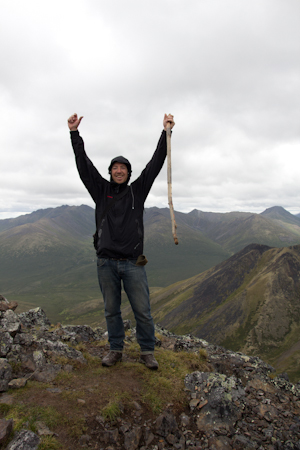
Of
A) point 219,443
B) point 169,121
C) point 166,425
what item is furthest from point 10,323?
point 169,121

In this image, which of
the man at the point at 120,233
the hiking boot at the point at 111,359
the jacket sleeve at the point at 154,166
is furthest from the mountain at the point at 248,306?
the jacket sleeve at the point at 154,166

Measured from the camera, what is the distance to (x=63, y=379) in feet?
19.4

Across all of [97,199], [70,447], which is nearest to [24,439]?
[70,447]

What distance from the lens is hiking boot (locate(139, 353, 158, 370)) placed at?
→ 6.63 m

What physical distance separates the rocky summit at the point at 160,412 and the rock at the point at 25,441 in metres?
0.01

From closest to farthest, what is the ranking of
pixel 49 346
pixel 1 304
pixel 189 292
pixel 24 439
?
pixel 24 439, pixel 49 346, pixel 1 304, pixel 189 292

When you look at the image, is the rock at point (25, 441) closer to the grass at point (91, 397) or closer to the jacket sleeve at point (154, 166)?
the grass at point (91, 397)

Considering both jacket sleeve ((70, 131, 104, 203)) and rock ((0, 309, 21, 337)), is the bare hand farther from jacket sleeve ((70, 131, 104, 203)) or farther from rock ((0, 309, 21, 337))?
rock ((0, 309, 21, 337))

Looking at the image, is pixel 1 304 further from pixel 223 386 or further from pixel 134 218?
pixel 223 386

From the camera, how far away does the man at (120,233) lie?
6180 millimetres

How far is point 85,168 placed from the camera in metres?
6.51

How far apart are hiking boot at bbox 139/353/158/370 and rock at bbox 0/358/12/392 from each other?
10.9 feet

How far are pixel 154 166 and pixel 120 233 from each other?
6.79 ft

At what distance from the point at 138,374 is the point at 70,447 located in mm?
2612
